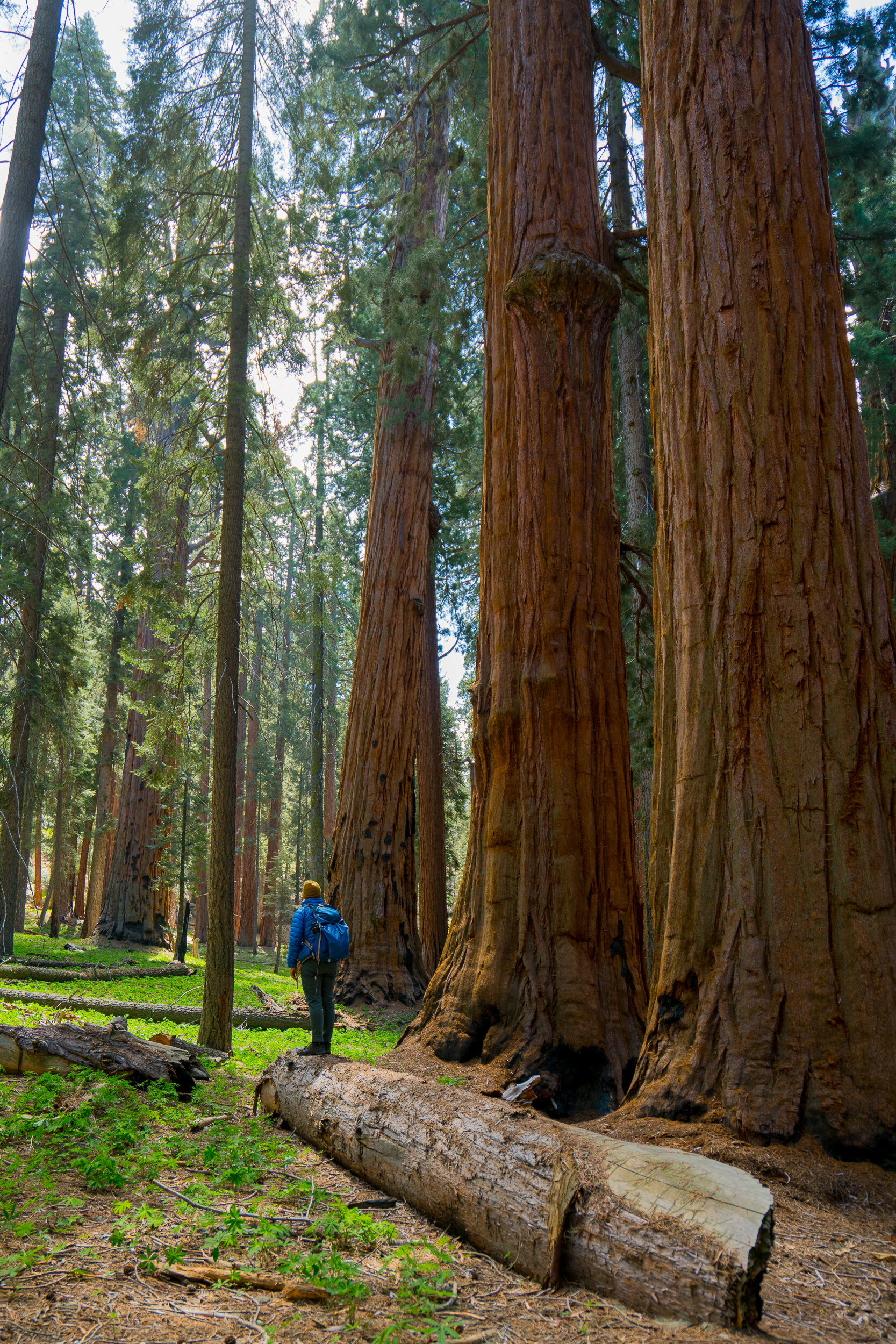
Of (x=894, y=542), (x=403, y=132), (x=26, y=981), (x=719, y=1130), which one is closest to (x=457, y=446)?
(x=403, y=132)

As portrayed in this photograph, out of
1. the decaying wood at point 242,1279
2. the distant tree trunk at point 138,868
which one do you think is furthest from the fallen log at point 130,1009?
the distant tree trunk at point 138,868

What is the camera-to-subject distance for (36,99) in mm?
5094

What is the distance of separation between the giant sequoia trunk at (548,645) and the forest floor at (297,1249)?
3.21ft

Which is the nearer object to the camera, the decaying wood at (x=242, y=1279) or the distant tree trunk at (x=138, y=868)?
the decaying wood at (x=242, y=1279)

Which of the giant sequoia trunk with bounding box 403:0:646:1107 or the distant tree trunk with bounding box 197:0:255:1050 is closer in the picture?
the giant sequoia trunk with bounding box 403:0:646:1107

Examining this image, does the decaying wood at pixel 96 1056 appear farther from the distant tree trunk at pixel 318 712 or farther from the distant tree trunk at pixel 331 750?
the distant tree trunk at pixel 331 750

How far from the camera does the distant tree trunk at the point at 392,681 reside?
10.6m

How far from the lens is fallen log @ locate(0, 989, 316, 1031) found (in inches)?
328

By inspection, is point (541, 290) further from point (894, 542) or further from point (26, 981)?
point (26, 981)

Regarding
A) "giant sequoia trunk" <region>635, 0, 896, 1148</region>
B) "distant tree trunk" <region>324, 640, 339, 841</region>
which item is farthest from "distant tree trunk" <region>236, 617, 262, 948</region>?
"giant sequoia trunk" <region>635, 0, 896, 1148</region>

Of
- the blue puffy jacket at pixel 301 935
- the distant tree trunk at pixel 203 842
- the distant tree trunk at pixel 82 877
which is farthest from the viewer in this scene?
the distant tree trunk at pixel 82 877

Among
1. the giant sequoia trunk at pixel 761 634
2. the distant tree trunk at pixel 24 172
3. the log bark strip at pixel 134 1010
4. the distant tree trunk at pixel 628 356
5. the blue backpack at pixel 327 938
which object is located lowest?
the log bark strip at pixel 134 1010

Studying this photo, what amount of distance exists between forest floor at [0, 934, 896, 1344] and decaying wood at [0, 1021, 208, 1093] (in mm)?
708

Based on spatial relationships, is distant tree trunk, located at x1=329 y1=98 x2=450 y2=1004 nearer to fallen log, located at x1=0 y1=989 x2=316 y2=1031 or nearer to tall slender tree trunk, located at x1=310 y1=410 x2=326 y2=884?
fallen log, located at x1=0 y1=989 x2=316 y2=1031
